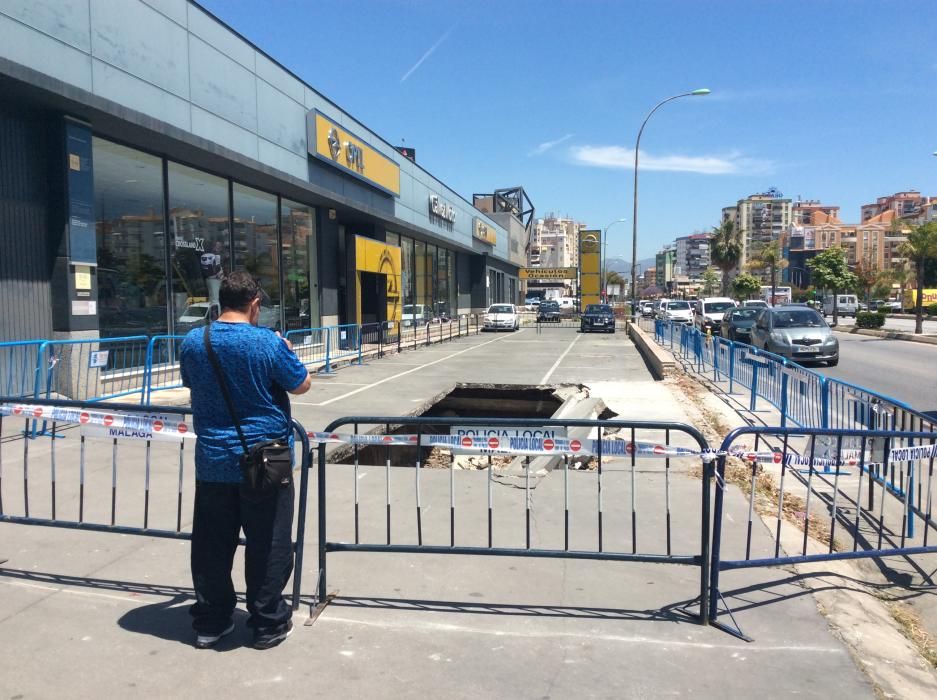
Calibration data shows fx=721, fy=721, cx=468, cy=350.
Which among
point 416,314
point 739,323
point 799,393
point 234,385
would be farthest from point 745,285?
point 234,385

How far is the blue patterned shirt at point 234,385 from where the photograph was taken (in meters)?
3.51

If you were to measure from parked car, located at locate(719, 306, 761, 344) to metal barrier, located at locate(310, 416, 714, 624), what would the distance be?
1717 centimetres

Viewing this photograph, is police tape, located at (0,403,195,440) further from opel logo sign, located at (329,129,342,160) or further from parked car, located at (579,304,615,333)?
parked car, located at (579,304,615,333)

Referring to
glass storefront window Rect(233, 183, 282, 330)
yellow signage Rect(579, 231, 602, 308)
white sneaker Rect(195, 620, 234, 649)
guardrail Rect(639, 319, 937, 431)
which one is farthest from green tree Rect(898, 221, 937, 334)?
white sneaker Rect(195, 620, 234, 649)

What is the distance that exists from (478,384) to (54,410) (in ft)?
37.6

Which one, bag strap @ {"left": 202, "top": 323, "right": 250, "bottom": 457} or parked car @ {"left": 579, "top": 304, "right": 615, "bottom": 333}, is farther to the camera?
parked car @ {"left": 579, "top": 304, "right": 615, "bottom": 333}

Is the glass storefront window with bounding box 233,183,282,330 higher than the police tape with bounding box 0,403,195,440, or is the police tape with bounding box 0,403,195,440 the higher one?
the glass storefront window with bounding box 233,183,282,330

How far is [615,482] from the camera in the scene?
24.2 ft

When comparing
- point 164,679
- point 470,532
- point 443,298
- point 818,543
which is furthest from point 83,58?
point 443,298

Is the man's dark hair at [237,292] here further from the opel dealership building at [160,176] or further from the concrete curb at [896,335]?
the concrete curb at [896,335]

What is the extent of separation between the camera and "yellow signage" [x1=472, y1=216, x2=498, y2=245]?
4491 cm

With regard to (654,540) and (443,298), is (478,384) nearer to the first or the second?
(654,540)

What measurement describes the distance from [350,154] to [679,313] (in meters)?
26.8

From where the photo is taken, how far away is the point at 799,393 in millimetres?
9617
